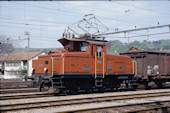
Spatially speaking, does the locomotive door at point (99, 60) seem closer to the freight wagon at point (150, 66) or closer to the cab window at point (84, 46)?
the cab window at point (84, 46)

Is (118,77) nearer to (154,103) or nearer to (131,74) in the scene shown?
(131,74)

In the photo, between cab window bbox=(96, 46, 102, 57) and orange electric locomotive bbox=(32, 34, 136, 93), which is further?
cab window bbox=(96, 46, 102, 57)

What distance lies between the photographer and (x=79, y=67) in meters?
14.9

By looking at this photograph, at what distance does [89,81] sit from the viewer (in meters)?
15.7

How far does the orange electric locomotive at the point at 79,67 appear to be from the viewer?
560 inches

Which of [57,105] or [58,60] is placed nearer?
[57,105]

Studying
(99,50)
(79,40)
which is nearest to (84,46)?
(79,40)

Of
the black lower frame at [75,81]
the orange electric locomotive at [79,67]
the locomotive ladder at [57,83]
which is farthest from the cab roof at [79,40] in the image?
the locomotive ladder at [57,83]

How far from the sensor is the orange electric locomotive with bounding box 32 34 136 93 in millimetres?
14230

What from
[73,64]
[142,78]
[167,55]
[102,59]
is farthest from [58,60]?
[167,55]

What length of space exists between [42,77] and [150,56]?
34.1 feet

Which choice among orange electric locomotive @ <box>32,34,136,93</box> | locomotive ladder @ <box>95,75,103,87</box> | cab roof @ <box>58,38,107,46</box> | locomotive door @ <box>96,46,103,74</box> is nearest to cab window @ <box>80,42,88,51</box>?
orange electric locomotive @ <box>32,34,136,93</box>

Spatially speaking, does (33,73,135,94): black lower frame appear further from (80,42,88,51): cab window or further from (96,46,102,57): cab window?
Answer: (80,42,88,51): cab window

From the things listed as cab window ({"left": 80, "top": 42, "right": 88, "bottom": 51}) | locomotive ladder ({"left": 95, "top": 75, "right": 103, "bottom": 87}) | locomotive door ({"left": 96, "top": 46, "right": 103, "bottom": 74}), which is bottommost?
locomotive ladder ({"left": 95, "top": 75, "right": 103, "bottom": 87})
